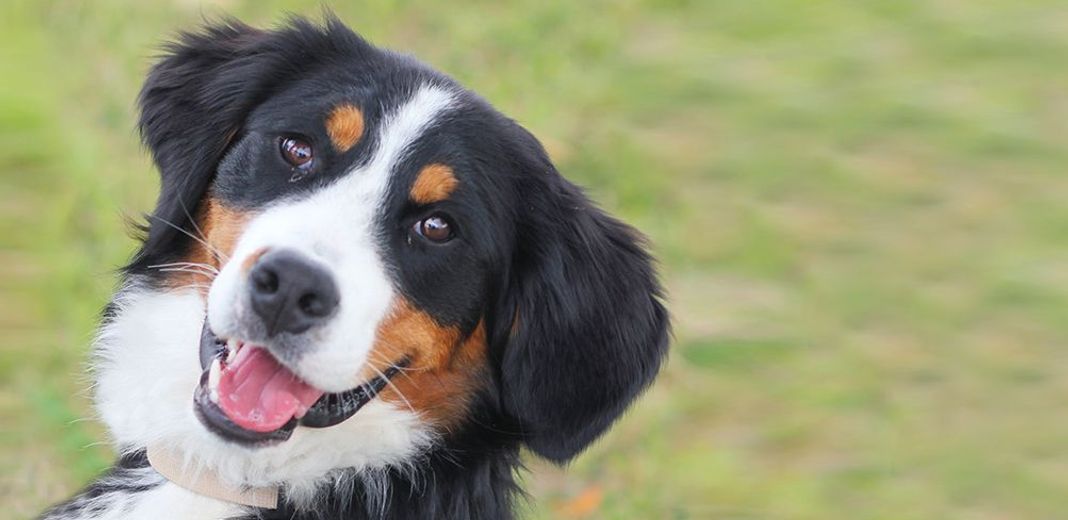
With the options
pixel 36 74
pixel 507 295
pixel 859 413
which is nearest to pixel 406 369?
pixel 507 295

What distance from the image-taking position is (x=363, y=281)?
3445 millimetres

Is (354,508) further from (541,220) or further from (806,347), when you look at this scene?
(806,347)

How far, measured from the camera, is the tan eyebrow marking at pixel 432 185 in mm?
3658

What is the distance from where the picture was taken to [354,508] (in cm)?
371

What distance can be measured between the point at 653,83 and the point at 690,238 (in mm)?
1523

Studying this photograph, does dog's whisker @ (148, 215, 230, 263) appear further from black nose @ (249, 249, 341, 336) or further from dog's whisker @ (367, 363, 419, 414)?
dog's whisker @ (367, 363, 419, 414)

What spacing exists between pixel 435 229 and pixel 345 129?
371 mm

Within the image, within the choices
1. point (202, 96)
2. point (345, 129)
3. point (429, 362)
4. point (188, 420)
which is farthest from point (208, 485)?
point (202, 96)

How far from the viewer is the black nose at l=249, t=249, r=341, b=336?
3.26 m

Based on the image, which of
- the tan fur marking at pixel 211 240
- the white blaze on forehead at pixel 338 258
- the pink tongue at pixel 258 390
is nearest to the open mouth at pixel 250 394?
the pink tongue at pixel 258 390

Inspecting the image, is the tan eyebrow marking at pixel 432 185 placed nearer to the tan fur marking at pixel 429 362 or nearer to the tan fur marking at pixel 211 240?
the tan fur marking at pixel 429 362

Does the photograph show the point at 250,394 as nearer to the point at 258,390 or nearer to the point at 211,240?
the point at 258,390

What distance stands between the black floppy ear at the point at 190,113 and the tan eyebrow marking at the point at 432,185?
0.62 meters

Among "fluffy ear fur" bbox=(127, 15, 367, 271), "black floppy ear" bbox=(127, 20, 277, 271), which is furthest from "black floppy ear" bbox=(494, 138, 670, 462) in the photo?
"black floppy ear" bbox=(127, 20, 277, 271)
